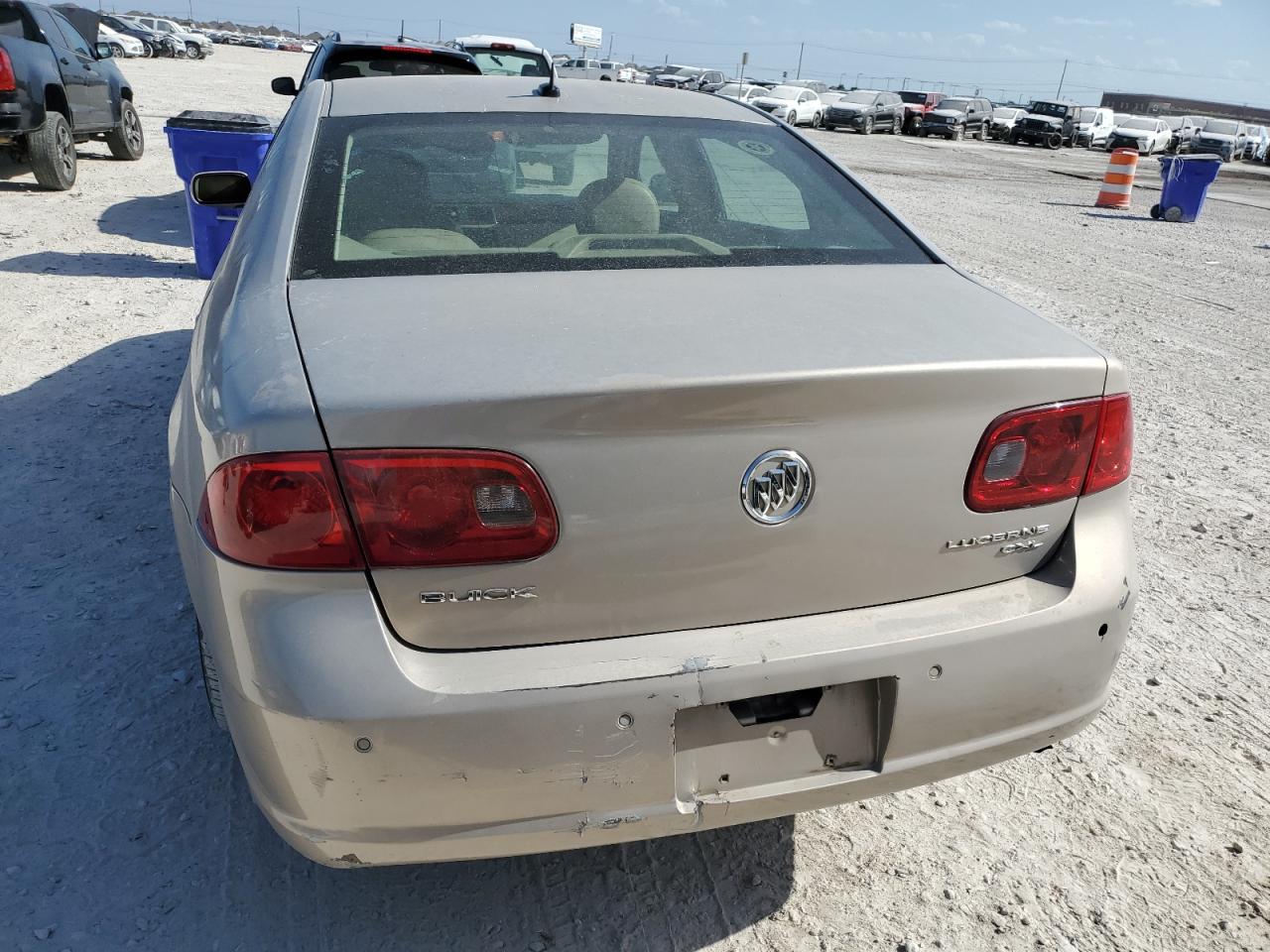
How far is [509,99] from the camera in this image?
2.91m

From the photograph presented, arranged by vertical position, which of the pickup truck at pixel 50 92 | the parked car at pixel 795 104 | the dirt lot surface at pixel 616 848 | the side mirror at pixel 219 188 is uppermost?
the side mirror at pixel 219 188

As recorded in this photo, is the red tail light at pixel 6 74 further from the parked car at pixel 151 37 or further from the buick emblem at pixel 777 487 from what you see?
the parked car at pixel 151 37

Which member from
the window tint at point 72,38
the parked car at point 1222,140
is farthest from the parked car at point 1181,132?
the window tint at point 72,38

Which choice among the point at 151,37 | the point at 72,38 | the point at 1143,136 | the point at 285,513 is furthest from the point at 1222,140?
the point at 151,37

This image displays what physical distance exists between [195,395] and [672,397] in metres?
0.94

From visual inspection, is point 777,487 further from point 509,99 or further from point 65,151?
point 65,151

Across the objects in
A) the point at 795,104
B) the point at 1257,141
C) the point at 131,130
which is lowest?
the point at 1257,141

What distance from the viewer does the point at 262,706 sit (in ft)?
5.42

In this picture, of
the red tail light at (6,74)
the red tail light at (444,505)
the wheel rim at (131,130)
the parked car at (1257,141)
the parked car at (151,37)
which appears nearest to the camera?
the red tail light at (444,505)

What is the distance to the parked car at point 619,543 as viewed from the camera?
163cm

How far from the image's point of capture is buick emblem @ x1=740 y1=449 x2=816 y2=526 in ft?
5.67

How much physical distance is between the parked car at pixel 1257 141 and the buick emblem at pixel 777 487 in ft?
150

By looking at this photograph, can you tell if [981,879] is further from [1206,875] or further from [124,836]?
[124,836]

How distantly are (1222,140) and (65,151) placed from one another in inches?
1563
